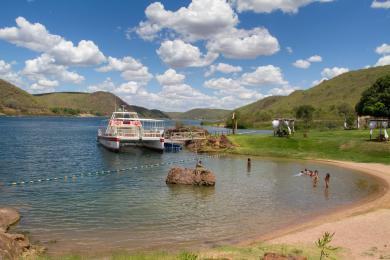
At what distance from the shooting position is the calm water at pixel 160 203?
2225 cm

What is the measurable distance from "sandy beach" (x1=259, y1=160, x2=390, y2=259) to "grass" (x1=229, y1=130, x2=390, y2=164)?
89.2 ft

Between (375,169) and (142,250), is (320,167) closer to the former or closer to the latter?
(375,169)

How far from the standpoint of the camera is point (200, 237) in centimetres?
2216

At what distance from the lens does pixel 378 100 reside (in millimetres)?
98125

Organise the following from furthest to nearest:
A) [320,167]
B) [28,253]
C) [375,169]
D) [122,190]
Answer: [320,167], [375,169], [122,190], [28,253]

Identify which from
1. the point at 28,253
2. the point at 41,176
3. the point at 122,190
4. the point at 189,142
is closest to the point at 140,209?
the point at 122,190

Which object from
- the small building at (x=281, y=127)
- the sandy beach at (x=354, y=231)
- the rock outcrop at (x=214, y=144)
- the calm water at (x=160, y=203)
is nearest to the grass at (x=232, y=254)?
the sandy beach at (x=354, y=231)

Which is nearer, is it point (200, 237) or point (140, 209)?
point (200, 237)

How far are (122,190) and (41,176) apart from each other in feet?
44.3

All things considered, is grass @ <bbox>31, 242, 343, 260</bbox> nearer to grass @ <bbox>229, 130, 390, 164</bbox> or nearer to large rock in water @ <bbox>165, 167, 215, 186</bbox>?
large rock in water @ <bbox>165, 167, 215, 186</bbox>

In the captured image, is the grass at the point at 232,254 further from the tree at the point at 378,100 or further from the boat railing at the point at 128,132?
the tree at the point at 378,100

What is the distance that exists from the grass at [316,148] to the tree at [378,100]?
23882mm

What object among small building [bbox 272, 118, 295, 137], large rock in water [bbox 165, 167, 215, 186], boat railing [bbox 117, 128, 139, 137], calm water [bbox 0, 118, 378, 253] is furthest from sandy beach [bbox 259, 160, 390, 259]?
boat railing [bbox 117, 128, 139, 137]

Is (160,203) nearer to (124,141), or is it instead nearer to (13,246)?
(13,246)
